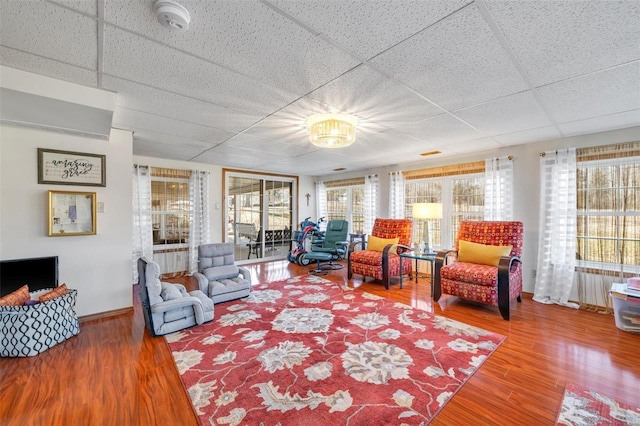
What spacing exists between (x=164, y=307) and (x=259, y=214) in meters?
4.03

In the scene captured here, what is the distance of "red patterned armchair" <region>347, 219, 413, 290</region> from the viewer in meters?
4.34

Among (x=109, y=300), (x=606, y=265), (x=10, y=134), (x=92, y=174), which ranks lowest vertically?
(x=109, y=300)

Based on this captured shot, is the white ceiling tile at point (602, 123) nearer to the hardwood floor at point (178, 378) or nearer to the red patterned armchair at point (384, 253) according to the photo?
the hardwood floor at point (178, 378)

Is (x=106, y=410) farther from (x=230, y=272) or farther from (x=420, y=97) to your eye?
(x=420, y=97)

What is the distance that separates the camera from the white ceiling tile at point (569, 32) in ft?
4.22

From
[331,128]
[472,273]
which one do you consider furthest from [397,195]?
[331,128]

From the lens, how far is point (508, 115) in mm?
2760

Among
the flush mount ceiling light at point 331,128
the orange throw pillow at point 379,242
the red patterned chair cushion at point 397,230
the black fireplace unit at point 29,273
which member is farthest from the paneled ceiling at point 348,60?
the orange throw pillow at point 379,242

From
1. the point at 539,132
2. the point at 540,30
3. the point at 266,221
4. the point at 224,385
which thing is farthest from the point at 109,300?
the point at 539,132

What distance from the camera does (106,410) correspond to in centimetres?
166

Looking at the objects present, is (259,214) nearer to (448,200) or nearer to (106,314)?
(106,314)

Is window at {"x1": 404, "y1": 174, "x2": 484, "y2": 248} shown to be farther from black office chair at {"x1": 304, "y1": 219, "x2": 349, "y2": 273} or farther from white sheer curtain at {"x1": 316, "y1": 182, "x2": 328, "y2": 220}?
white sheer curtain at {"x1": 316, "y1": 182, "x2": 328, "y2": 220}

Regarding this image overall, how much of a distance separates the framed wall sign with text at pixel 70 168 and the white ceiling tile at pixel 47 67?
122 centimetres

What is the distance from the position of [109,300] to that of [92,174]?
1.52m
